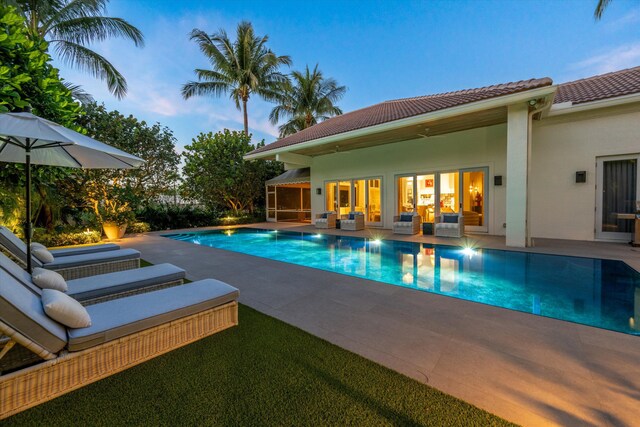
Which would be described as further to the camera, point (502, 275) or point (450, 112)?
point (450, 112)

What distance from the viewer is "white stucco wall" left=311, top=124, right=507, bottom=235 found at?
10078 millimetres

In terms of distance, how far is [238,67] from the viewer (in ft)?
59.8

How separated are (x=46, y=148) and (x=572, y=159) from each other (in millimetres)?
12945

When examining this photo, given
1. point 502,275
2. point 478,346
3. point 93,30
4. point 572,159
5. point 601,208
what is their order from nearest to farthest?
1. point 478,346
2. point 502,275
3. point 601,208
4. point 572,159
5. point 93,30

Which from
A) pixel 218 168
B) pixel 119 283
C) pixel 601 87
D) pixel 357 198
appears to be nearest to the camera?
pixel 119 283

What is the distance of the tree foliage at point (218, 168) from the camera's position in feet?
51.3

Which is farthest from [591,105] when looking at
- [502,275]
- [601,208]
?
[502,275]

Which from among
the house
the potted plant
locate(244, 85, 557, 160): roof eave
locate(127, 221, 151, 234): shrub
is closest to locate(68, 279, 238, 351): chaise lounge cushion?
locate(244, 85, 557, 160): roof eave

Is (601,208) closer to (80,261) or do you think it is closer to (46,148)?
(80,261)

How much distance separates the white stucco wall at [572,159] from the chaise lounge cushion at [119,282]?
950 cm

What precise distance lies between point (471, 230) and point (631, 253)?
4362 mm

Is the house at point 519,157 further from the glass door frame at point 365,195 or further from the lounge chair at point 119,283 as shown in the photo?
the lounge chair at point 119,283

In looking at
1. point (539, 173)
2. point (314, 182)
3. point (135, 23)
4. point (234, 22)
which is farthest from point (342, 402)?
point (234, 22)

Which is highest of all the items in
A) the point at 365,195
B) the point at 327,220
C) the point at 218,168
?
the point at 218,168
